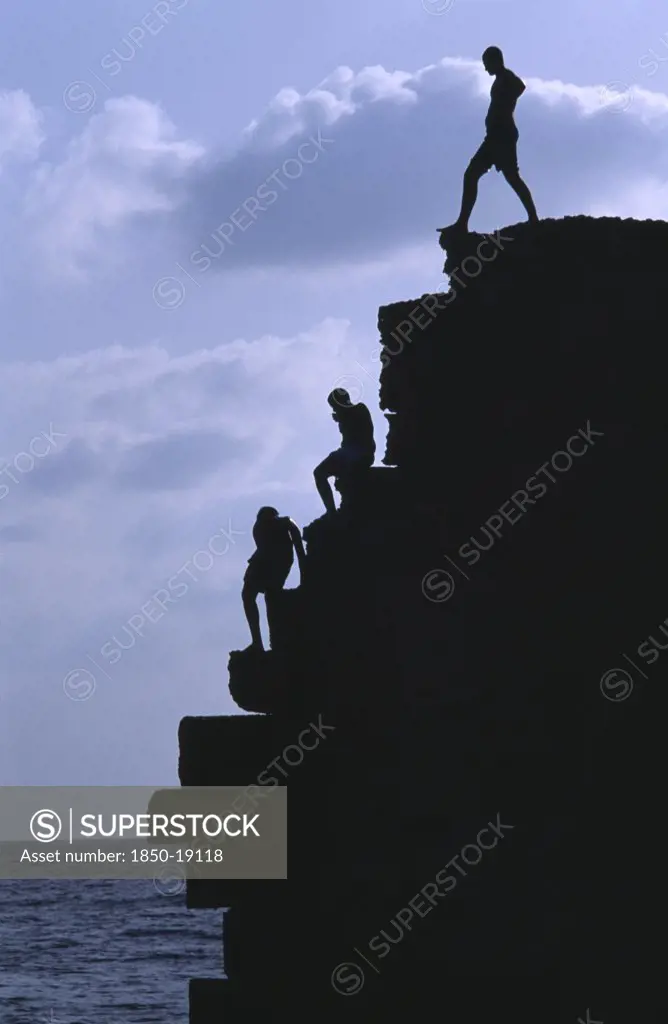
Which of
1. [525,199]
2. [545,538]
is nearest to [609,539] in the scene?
[545,538]

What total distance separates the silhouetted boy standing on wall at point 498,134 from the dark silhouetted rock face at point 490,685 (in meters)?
0.70

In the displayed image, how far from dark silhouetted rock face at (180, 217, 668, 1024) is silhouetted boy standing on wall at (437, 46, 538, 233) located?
2.30ft

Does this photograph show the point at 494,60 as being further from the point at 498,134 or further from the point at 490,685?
the point at 490,685

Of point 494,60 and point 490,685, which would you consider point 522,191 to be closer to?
point 494,60

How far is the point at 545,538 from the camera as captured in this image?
1068 centimetres

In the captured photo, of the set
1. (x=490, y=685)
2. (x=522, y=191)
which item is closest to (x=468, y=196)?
(x=522, y=191)

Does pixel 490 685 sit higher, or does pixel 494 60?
pixel 494 60

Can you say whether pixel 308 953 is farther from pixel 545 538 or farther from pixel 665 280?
pixel 665 280

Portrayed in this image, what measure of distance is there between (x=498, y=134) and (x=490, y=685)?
422 centimetres

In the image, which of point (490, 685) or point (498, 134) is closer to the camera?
point (490, 685)

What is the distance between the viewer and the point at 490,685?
10578 mm

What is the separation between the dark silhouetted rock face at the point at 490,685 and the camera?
404 inches

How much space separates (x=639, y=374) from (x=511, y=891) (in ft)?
12.2

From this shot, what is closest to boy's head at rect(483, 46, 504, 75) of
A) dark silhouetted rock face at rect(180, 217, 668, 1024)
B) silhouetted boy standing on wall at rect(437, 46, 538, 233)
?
silhouetted boy standing on wall at rect(437, 46, 538, 233)
